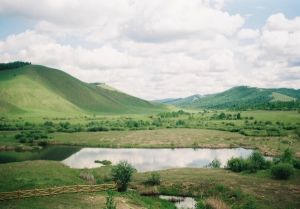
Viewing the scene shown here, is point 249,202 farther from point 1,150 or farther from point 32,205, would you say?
point 1,150

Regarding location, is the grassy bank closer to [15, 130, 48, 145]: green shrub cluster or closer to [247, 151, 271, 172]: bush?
[247, 151, 271, 172]: bush

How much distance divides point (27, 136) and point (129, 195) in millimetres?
95577

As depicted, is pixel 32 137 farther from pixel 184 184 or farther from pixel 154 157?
pixel 184 184

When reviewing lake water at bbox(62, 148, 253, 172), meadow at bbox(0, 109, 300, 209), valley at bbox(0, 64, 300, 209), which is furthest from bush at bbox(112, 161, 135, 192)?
lake water at bbox(62, 148, 253, 172)

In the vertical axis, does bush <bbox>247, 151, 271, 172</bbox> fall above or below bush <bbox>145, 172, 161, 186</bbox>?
above

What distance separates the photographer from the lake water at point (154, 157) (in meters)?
93.2

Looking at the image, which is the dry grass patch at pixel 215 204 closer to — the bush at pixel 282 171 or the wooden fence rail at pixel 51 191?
the wooden fence rail at pixel 51 191

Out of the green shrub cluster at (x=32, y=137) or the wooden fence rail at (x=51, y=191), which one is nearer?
the wooden fence rail at (x=51, y=191)

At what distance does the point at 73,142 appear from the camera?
135875 mm

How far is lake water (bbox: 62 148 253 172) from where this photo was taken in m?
93.2

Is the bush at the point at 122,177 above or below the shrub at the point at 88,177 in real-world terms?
above

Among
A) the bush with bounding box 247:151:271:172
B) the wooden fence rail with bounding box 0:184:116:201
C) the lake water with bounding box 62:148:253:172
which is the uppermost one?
the bush with bounding box 247:151:271:172

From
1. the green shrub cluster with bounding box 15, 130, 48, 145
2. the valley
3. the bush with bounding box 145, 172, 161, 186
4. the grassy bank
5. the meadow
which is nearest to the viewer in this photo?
the meadow

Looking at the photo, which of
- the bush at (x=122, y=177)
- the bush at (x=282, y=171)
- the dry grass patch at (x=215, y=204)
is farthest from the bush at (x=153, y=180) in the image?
the bush at (x=282, y=171)
